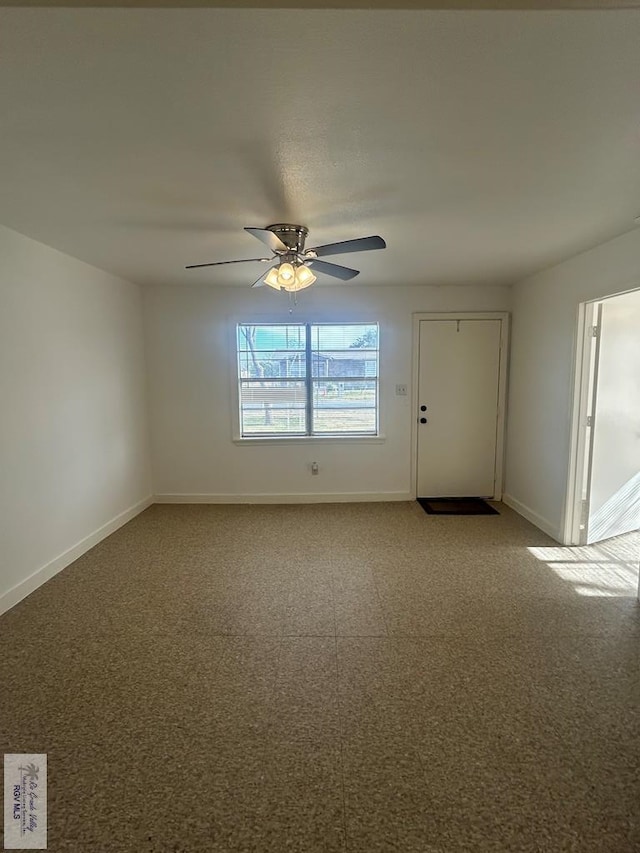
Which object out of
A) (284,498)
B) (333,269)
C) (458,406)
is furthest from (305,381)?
(333,269)

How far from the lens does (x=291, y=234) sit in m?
2.47

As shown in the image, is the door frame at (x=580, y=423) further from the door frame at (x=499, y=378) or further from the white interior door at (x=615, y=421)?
the door frame at (x=499, y=378)

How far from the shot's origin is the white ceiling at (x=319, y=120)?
108 cm

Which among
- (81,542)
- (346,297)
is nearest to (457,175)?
(346,297)

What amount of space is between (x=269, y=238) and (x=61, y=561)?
9.40 feet

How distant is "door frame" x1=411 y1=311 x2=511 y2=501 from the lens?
4.37m

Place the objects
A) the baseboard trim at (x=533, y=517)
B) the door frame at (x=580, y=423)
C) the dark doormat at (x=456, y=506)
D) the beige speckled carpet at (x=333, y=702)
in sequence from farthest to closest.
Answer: the dark doormat at (x=456, y=506)
the baseboard trim at (x=533, y=517)
the door frame at (x=580, y=423)
the beige speckled carpet at (x=333, y=702)

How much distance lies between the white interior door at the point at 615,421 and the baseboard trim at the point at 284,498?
1.93 metres

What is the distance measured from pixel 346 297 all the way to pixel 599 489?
308 cm

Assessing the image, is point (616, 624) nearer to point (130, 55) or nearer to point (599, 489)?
point (599, 489)

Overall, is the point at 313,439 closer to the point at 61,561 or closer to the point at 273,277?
the point at 273,277

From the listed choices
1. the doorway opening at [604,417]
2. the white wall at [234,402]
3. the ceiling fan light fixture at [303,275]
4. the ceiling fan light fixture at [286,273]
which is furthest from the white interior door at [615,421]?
the ceiling fan light fixture at [286,273]

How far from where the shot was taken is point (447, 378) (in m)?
4.46

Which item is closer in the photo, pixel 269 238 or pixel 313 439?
pixel 269 238
